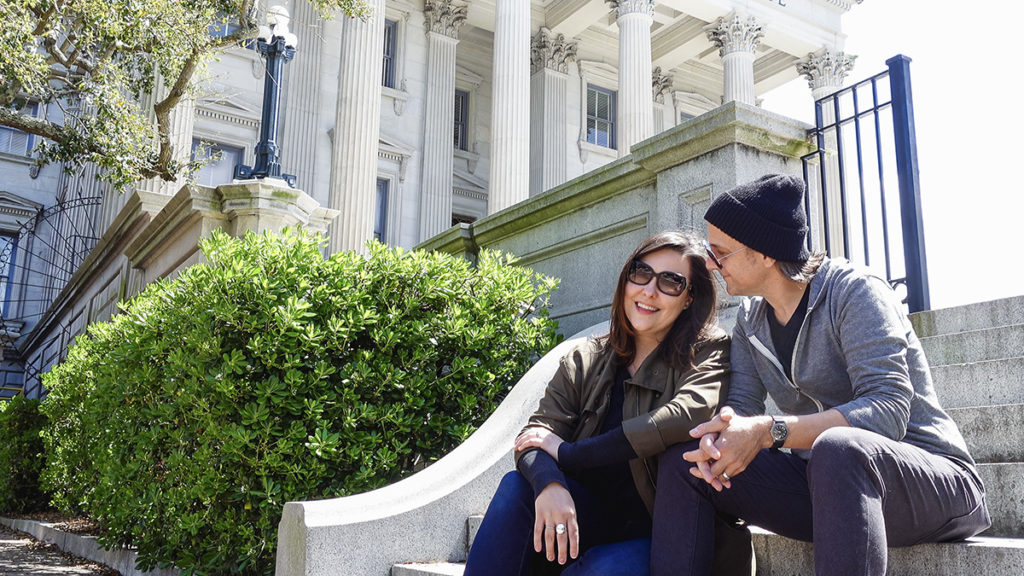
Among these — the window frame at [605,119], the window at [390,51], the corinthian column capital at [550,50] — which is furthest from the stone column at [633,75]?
the window at [390,51]

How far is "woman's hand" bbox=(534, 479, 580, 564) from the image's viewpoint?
237 cm

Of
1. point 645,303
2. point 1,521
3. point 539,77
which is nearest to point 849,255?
point 645,303

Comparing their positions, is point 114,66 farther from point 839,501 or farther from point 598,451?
point 839,501

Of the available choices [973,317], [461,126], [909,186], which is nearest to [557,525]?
[973,317]

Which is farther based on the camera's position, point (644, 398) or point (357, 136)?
point (357, 136)

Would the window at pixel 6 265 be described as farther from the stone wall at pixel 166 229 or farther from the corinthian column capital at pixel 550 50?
the corinthian column capital at pixel 550 50

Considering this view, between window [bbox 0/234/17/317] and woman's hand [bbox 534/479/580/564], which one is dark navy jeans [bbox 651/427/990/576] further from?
window [bbox 0/234/17/317]

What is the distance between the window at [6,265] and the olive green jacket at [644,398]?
82.7 feet

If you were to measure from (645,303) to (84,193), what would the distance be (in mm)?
22407

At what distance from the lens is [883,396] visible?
208 cm

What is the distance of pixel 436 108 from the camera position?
2295 cm

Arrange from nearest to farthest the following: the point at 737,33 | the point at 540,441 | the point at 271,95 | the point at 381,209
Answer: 1. the point at 540,441
2. the point at 271,95
3. the point at 381,209
4. the point at 737,33

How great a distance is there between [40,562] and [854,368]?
6.69m

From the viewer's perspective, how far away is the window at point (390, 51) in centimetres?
2255
